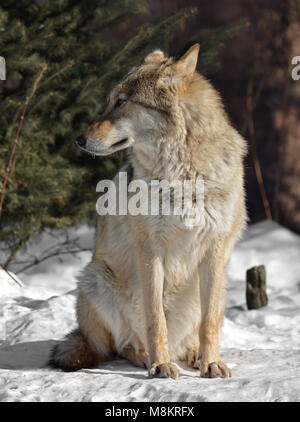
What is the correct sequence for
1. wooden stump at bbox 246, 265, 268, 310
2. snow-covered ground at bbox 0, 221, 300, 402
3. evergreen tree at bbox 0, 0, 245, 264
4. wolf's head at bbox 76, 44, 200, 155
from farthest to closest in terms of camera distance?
wooden stump at bbox 246, 265, 268, 310 < evergreen tree at bbox 0, 0, 245, 264 < wolf's head at bbox 76, 44, 200, 155 < snow-covered ground at bbox 0, 221, 300, 402

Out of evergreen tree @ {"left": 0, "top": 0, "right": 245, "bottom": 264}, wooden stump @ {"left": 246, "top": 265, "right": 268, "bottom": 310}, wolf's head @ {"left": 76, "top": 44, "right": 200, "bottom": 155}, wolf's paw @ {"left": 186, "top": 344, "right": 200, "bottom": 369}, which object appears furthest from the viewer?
wooden stump @ {"left": 246, "top": 265, "right": 268, "bottom": 310}

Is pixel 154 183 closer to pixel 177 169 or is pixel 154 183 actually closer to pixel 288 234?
pixel 177 169

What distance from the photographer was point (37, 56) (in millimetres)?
6270

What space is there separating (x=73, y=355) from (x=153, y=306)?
70 centimetres

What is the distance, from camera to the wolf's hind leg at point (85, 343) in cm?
411

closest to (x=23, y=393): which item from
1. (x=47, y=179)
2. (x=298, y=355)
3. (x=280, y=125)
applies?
(x=298, y=355)

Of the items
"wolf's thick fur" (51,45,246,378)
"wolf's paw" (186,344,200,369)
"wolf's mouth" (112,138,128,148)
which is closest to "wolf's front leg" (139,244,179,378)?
"wolf's thick fur" (51,45,246,378)

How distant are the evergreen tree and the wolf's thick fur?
2.36 meters

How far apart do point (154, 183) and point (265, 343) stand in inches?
82.6

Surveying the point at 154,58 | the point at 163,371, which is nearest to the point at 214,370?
the point at 163,371

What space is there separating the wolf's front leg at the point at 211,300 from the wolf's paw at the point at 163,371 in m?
0.23

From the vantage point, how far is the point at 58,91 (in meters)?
6.55

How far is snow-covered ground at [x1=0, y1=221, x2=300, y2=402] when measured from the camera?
3285mm

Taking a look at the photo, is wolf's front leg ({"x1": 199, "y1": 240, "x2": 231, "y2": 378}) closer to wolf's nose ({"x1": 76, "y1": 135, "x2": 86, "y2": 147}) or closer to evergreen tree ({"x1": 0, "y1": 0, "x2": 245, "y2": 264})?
wolf's nose ({"x1": 76, "y1": 135, "x2": 86, "y2": 147})
